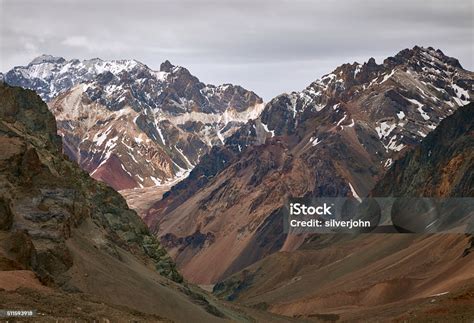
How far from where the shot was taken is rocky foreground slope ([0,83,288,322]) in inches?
2393

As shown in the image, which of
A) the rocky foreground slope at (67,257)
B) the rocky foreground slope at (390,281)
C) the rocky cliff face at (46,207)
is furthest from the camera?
the rocky foreground slope at (390,281)

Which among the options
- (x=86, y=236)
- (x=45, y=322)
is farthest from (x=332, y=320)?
(x=45, y=322)

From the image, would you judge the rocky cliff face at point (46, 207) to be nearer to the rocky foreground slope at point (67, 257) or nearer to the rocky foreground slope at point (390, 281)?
the rocky foreground slope at point (67, 257)

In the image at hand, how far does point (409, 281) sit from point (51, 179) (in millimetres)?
70382

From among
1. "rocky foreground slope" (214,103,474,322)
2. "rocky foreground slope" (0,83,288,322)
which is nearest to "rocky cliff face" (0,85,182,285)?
"rocky foreground slope" (0,83,288,322)

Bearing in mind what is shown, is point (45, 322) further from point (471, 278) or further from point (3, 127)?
point (471, 278)

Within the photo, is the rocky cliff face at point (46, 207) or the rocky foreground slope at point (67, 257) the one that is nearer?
the rocky foreground slope at point (67, 257)

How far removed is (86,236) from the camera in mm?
93375

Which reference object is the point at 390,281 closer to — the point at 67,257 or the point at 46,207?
the point at 46,207

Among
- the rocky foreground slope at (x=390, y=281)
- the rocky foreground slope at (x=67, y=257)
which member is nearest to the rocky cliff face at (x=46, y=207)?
the rocky foreground slope at (x=67, y=257)

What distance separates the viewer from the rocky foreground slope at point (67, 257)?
6078cm

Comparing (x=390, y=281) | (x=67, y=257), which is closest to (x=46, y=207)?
(x=67, y=257)

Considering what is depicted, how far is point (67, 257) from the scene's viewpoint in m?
80.2

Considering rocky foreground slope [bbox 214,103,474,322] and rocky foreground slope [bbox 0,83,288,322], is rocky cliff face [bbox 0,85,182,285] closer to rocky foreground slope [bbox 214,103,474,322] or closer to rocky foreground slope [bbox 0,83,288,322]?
rocky foreground slope [bbox 0,83,288,322]
